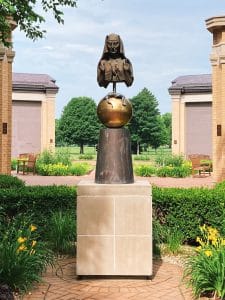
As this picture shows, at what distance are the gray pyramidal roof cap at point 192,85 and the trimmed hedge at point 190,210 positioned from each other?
23.7 meters

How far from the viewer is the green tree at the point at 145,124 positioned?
55406 mm

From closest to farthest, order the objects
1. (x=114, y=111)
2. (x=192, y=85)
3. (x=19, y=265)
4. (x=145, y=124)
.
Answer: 1. (x=19, y=265)
2. (x=114, y=111)
3. (x=192, y=85)
4. (x=145, y=124)

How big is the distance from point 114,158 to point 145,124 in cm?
4922

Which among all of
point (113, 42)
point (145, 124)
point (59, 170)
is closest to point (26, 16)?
point (113, 42)

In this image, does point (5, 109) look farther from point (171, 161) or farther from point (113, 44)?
point (171, 161)

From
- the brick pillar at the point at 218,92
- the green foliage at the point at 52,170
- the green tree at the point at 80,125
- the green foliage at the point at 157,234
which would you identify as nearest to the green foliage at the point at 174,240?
the green foliage at the point at 157,234

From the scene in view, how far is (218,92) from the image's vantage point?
57.7 feet

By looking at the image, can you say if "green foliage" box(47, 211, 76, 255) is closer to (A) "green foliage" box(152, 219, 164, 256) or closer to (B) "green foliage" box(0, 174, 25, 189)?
(A) "green foliage" box(152, 219, 164, 256)

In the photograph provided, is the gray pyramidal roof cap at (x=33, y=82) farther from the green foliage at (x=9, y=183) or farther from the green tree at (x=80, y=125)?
the green tree at (x=80, y=125)

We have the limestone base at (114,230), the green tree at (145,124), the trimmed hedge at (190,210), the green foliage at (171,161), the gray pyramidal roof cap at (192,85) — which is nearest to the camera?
the limestone base at (114,230)

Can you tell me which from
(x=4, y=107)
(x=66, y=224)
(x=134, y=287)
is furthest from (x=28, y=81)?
(x=134, y=287)

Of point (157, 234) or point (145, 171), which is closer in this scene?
point (157, 234)

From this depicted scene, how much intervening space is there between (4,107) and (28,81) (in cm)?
1809

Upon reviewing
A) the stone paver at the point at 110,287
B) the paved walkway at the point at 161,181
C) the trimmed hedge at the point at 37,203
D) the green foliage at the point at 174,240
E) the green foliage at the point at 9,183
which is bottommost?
the stone paver at the point at 110,287
